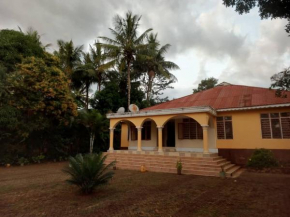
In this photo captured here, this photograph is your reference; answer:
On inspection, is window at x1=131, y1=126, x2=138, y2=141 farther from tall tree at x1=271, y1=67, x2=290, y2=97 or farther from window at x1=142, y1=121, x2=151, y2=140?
tall tree at x1=271, y1=67, x2=290, y2=97

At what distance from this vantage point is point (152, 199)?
5.48 meters

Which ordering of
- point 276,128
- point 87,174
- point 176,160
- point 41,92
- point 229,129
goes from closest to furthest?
point 87,174, point 176,160, point 276,128, point 229,129, point 41,92

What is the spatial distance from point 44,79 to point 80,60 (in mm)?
10924

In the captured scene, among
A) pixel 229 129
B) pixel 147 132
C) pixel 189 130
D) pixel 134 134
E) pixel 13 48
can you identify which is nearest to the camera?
pixel 229 129

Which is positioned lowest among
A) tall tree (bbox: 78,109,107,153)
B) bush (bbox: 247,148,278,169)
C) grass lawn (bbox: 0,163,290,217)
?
grass lawn (bbox: 0,163,290,217)

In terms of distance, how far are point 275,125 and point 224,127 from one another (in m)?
2.85

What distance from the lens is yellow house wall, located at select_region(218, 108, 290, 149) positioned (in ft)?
37.5

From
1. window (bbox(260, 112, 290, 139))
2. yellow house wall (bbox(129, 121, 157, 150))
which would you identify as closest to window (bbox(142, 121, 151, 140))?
yellow house wall (bbox(129, 121, 157, 150))

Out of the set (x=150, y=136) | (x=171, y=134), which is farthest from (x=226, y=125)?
(x=150, y=136)

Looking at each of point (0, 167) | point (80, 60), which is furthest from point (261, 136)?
point (80, 60)

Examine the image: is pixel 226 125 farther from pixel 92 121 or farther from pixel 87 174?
pixel 92 121

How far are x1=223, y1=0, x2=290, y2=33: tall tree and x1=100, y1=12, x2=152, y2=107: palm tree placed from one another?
13189 mm

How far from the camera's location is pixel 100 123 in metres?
16.8

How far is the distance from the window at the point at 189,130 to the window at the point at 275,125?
3.91m
